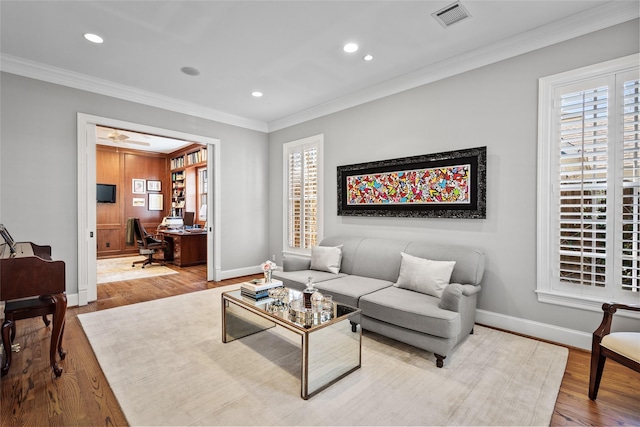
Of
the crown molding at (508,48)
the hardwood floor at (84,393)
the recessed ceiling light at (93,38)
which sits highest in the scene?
the recessed ceiling light at (93,38)

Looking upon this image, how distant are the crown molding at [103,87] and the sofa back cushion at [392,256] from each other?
2888 mm

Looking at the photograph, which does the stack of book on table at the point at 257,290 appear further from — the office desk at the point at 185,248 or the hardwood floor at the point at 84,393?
the office desk at the point at 185,248

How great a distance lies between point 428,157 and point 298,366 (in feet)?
8.67

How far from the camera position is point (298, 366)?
7.73 ft

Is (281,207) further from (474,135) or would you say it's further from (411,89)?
(474,135)

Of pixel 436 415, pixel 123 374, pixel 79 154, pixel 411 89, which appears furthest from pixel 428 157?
pixel 79 154

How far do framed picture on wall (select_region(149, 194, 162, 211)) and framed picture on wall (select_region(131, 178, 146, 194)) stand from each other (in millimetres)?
260

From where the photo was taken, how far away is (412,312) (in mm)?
2482

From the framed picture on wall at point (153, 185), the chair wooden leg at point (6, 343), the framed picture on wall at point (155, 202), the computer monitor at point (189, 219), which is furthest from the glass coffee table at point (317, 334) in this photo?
the framed picture on wall at point (153, 185)

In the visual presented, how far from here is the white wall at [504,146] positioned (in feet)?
8.87

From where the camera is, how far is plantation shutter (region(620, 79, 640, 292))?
7.83 feet

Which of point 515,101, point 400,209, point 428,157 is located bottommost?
point 400,209

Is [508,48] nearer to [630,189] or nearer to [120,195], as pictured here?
[630,189]

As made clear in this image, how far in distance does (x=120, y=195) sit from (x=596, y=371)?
9.32 meters
